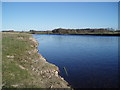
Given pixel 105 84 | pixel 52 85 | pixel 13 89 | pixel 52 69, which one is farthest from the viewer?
pixel 52 69

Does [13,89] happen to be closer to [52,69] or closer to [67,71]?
[52,69]

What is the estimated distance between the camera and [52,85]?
16.0m

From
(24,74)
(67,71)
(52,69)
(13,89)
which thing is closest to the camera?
(13,89)

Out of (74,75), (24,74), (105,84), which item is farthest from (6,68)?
(105,84)

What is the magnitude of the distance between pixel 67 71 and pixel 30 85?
1010cm

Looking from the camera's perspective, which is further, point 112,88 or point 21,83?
point 112,88

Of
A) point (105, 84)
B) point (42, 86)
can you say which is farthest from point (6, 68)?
point (105, 84)

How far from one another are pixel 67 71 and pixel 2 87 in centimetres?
1210

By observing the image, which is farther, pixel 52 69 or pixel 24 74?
pixel 52 69

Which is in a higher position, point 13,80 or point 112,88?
point 13,80

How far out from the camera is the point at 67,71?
952 inches

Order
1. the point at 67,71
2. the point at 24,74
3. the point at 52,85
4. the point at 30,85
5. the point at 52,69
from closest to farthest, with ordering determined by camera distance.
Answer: the point at 30,85, the point at 52,85, the point at 24,74, the point at 52,69, the point at 67,71

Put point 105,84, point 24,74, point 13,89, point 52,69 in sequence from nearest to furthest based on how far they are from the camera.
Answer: point 13,89 → point 24,74 → point 105,84 → point 52,69

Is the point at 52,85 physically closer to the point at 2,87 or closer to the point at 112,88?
the point at 2,87
